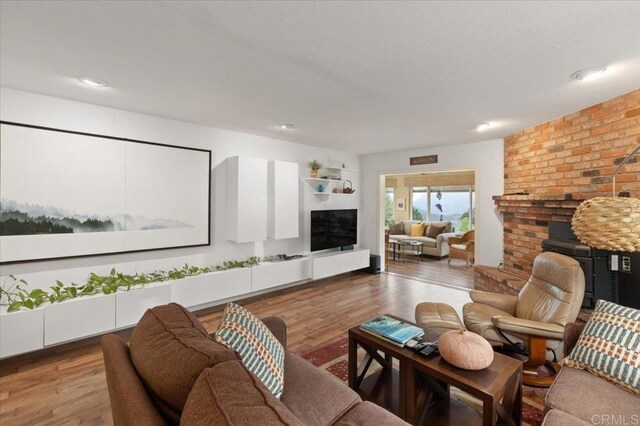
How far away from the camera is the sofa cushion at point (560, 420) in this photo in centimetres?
134

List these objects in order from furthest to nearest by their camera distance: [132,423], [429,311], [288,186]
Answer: [288,186]
[429,311]
[132,423]

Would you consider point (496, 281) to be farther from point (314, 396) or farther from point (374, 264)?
point (314, 396)

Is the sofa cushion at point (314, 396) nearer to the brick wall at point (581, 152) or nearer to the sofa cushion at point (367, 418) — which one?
the sofa cushion at point (367, 418)

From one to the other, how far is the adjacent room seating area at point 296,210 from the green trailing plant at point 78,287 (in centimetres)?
2

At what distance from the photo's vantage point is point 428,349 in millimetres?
1868

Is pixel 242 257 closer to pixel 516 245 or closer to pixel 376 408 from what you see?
pixel 376 408

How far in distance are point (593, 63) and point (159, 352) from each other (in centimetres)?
321

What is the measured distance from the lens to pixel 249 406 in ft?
2.78

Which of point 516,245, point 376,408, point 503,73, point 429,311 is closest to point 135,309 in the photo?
point 376,408

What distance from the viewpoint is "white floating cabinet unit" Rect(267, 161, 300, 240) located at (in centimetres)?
444

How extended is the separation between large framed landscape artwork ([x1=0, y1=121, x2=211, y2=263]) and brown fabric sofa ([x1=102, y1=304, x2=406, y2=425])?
7.25 feet

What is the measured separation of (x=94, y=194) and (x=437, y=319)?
3.60 m

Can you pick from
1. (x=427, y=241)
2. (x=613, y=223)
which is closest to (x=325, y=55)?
(x=613, y=223)

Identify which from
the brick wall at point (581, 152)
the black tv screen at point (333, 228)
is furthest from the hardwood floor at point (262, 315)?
the brick wall at point (581, 152)
